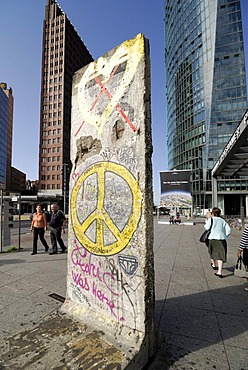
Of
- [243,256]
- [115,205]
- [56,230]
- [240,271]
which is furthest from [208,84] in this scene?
[115,205]

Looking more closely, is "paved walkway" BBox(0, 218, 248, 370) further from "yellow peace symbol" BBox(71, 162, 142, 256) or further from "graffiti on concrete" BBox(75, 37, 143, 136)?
"graffiti on concrete" BBox(75, 37, 143, 136)

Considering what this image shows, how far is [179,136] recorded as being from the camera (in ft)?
188

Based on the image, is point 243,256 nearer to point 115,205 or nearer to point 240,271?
point 240,271

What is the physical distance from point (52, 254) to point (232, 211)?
4780 cm

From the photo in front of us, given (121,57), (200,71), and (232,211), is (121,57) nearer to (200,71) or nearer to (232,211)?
(232,211)

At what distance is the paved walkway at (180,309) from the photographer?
2.23 m

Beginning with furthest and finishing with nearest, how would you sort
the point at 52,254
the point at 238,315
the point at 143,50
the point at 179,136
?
the point at 179,136 → the point at 52,254 → the point at 238,315 → the point at 143,50

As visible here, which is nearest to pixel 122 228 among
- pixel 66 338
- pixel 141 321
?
pixel 141 321

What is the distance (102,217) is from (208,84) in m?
53.5

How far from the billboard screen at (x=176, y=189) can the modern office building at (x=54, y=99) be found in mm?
52735

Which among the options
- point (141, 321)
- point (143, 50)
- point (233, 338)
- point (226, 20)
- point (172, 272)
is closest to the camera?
point (141, 321)

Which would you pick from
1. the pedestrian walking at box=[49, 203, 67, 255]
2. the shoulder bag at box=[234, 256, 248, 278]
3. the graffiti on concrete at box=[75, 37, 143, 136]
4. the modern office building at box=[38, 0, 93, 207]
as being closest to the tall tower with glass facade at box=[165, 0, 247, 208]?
the modern office building at box=[38, 0, 93, 207]

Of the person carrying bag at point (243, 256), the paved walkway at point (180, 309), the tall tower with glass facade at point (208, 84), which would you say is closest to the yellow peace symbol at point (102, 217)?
the paved walkway at point (180, 309)

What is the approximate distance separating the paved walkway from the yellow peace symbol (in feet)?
3.64
